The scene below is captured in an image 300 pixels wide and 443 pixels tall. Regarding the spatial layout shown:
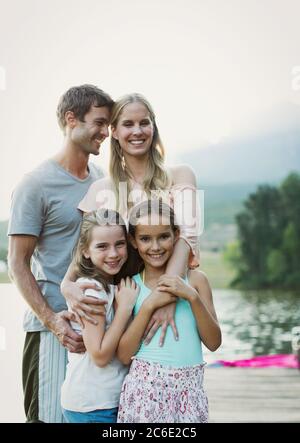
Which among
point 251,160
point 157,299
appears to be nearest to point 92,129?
point 157,299

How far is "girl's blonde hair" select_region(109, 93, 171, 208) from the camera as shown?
1.61 meters

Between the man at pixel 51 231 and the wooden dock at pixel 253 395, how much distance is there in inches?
52.4

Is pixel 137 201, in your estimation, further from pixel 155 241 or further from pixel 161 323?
pixel 161 323

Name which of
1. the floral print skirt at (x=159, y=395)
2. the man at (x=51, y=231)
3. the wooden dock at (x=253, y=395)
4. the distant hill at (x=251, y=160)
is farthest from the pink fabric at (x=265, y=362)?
the floral print skirt at (x=159, y=395)

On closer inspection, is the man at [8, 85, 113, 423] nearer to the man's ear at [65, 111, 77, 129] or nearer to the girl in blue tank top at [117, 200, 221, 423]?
the man's ear at [65, 111, 77, 129]

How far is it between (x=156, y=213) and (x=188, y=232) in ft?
0.33

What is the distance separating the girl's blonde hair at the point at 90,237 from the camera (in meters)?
1.52

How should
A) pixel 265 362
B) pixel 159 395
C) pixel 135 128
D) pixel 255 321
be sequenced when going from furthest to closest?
pixel 255 321, pixel 265 362, pixel 135 128, pixel 159 395

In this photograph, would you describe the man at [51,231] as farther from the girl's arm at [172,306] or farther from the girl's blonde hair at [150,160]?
the girl's arm at [172,306]

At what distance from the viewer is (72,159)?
5.57 feet

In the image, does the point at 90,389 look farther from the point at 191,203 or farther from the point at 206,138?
the point at 206,138

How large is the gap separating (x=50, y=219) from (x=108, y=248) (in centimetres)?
22

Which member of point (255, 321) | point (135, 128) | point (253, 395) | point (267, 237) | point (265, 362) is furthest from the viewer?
point (267, 237)

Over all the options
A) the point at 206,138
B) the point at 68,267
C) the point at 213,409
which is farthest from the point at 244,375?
the point at 68,267
